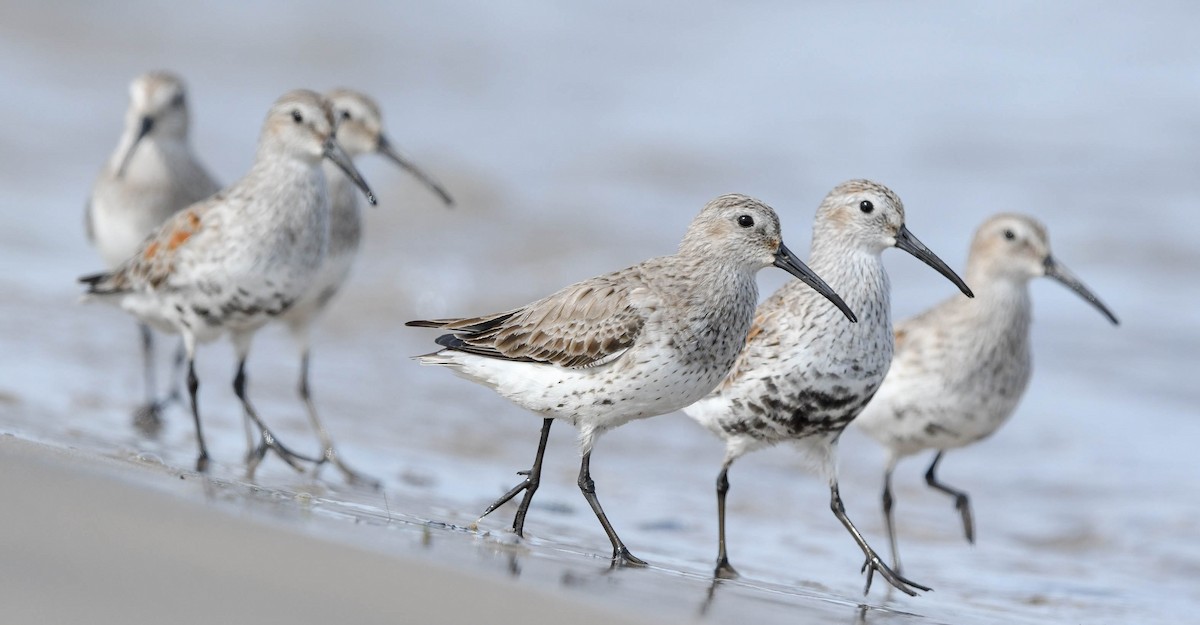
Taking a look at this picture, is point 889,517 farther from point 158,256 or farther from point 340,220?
point 158,256

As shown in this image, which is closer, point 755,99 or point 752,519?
point 752,519

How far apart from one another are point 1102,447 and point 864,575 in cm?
318

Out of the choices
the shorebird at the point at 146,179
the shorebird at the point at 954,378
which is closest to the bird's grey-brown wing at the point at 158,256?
the shorebird at the point at 146,179

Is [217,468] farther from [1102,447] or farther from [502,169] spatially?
[502,169]

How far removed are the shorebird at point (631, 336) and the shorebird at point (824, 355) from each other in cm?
20

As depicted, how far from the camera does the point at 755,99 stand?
18859 mm

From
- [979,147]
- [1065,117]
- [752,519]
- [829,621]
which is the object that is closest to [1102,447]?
[752,519]

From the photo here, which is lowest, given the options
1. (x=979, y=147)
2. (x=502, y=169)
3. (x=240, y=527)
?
(x=240, y=527)

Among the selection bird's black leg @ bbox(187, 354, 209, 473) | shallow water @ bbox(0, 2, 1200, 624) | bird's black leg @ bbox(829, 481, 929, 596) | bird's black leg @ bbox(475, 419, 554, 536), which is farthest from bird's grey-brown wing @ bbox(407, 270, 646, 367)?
bird's black leg @ bbox(187, 354, 209, 473)

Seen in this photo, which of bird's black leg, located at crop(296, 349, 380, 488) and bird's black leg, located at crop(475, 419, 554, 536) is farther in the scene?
bird's black leg, located at crop(296, 349, 380, 488)

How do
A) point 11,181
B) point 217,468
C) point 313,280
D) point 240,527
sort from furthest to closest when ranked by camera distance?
point 11,181, point 313,280, point 217,468, point 240,527

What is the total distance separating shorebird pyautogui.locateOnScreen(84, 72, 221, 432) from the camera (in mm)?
9375

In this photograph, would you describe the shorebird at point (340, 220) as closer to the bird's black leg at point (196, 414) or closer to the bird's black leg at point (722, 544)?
the bird's black leg at point (196, 414)

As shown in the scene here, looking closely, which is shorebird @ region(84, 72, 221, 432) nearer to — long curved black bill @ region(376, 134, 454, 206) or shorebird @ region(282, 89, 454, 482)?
shorebird @ region(282, 89, 454, 482)
